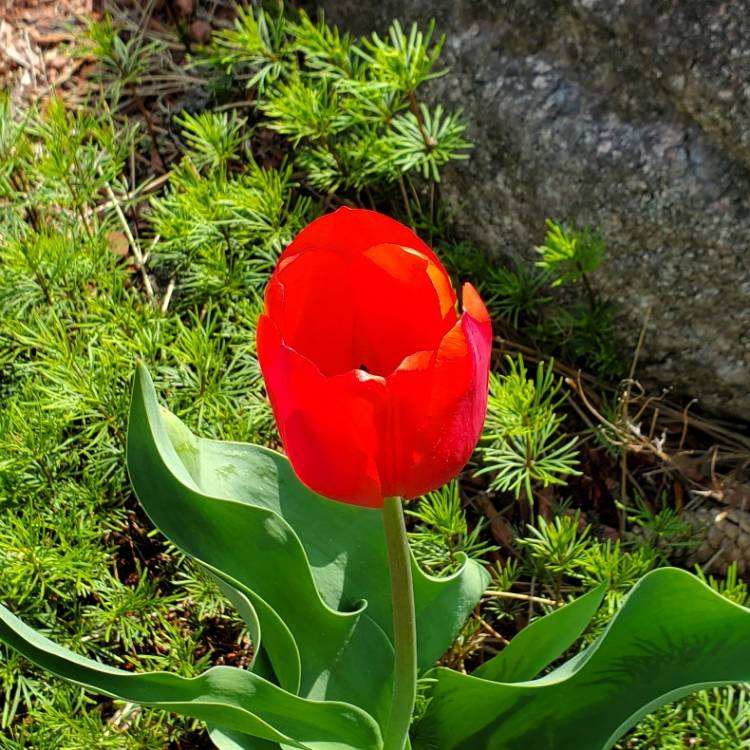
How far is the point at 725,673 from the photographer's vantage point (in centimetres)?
102

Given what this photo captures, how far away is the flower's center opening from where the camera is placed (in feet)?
2.91

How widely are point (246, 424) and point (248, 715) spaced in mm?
658

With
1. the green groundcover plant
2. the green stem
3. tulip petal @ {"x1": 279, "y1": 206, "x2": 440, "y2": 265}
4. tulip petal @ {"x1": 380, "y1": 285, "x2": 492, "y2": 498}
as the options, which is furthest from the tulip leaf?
tulip petal @ {"x1": 279, "y1": 206, "x2": 440, "y2": 265}

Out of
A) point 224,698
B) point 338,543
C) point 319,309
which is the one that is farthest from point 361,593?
point 319,309

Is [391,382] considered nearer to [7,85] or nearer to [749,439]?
[749,439]

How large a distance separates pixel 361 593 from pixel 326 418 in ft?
1.63

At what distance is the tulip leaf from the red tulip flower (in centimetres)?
31

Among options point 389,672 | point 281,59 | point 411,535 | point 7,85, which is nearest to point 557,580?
point 411,535

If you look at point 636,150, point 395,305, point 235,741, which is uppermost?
point 395,305

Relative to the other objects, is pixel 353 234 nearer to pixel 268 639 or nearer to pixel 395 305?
pixel 395 305

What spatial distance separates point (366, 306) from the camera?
0.93m

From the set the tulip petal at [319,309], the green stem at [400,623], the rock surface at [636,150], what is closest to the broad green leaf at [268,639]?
the green stem at [400,623]

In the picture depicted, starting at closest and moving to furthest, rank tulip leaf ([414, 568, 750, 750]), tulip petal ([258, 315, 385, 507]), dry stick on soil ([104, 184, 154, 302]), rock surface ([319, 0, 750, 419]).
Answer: tulip petal ([258, 315, 385, 507]), tulip leaf ([414, 568, 750, 750]), rock surface ([319, 0, 750, 419]), dry stick on soil ([104, 184, 154, 302])

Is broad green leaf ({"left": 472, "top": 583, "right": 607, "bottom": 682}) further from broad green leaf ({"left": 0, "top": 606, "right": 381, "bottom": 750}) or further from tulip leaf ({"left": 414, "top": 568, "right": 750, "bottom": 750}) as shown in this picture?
broad green leaf ({"left": 0, "top": 606, "right": 381, "bottom": 750})
